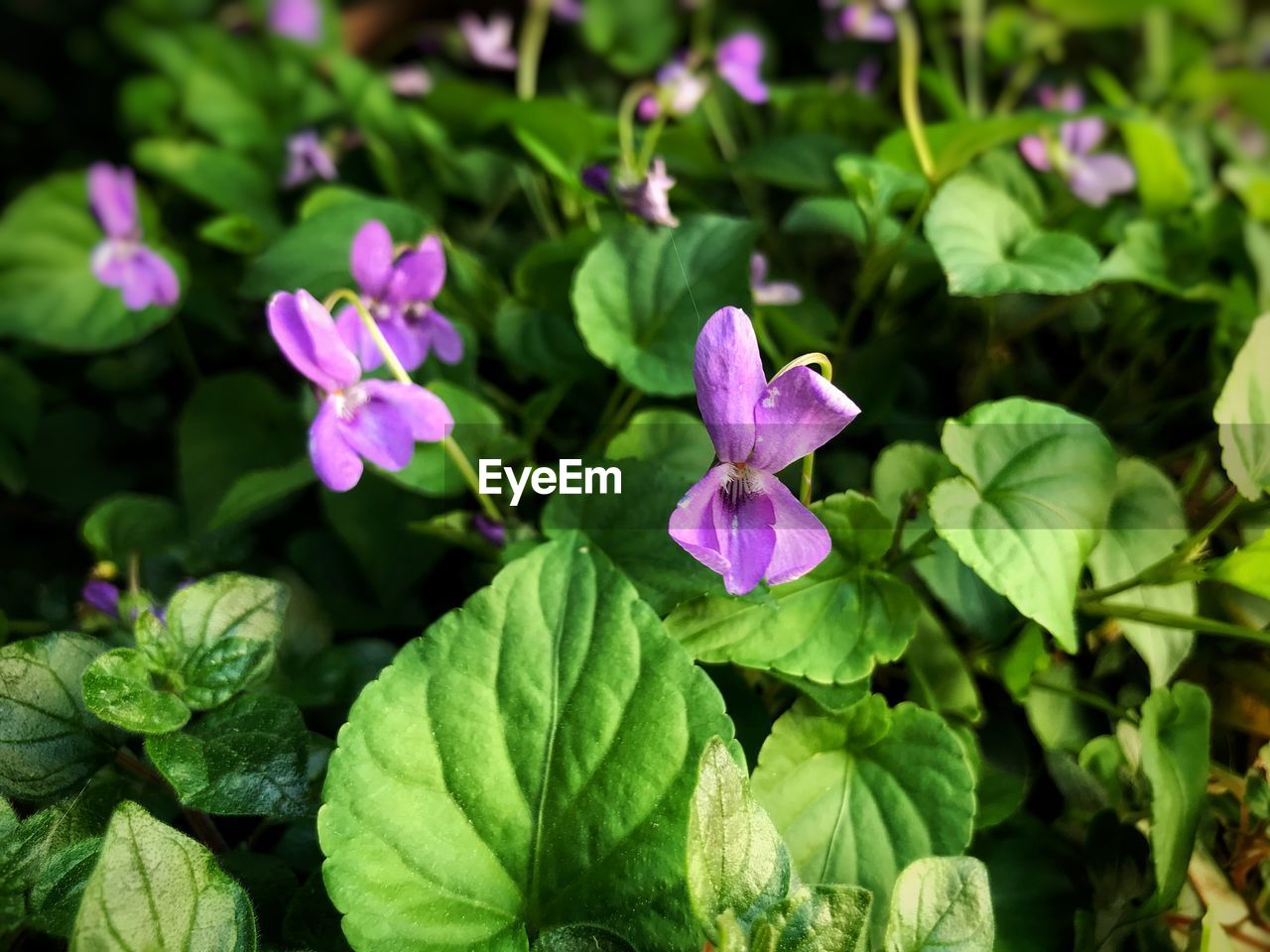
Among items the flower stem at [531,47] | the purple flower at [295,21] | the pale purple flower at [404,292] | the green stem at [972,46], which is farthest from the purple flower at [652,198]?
the purple flower at [295,21]

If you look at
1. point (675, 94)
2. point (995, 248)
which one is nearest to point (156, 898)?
point (995, 248)

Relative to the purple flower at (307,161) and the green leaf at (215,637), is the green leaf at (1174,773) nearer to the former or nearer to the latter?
the green leaf at (215,637)

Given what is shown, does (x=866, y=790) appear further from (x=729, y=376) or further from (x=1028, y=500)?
(x=729, y=376)

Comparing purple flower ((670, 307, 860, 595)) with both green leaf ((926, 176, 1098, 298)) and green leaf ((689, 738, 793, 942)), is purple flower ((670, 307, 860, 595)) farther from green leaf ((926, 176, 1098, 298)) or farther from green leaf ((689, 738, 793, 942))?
green leaf ((926, 176, 1098, 298))

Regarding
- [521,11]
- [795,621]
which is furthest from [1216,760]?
[521,11]

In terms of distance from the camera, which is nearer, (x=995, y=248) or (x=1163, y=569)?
(x=1163, y=569)
